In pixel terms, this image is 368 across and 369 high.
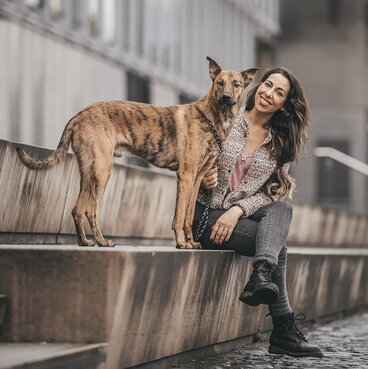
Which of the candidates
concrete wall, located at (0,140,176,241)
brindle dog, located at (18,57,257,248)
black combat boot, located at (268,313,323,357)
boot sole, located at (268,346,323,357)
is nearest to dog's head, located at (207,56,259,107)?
brindle dog, located at (18,57,257,248)

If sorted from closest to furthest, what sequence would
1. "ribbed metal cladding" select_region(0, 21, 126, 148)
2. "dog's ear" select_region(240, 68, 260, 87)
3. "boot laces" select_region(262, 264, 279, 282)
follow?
1. "boot laces" select_region(262, 264, 279, 282)
2. "dog's ear" select_region(240, 68, 260, 87)
3. "ribbed metal cladding" select_region(0, 21, 126, 148)

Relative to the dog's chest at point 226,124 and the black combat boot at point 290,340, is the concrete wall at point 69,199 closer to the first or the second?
the dog's chest at point 226,124

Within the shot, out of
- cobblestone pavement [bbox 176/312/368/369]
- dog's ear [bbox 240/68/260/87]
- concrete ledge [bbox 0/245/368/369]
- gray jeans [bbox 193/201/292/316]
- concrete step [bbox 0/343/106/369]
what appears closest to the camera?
concrete step [bbox 0/343/106/369]

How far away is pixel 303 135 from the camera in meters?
8.80

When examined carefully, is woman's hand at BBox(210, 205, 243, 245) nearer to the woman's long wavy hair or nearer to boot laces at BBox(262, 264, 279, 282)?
the woman's long wavy hair

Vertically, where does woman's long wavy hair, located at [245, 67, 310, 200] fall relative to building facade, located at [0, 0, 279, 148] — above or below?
below

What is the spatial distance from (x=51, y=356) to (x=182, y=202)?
287 cm

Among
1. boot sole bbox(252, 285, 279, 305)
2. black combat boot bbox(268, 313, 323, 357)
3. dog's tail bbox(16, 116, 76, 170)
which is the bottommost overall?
black combat boot bbox(268, 313, 323, 357)

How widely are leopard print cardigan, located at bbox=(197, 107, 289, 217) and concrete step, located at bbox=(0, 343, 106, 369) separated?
8.26 ft

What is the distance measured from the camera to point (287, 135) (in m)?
8.73

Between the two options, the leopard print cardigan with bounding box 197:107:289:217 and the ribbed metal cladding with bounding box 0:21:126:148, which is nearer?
the leopard print cardigan with bounding box 197:107:289:217

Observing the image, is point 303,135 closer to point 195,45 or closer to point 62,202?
point 62,202

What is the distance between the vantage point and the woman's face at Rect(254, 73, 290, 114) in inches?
339

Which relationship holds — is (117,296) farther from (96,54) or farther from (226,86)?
(96,54)
